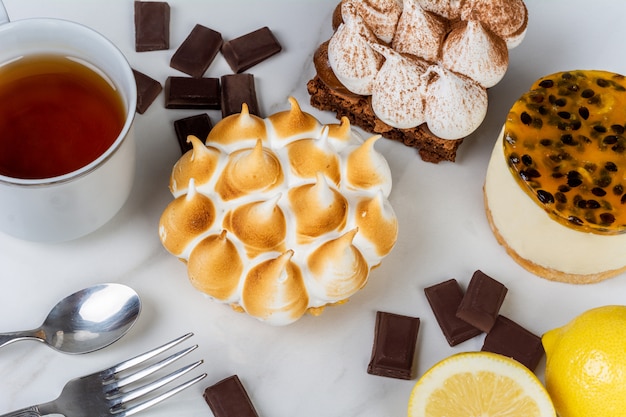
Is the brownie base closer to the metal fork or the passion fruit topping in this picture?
the passion fruit topping

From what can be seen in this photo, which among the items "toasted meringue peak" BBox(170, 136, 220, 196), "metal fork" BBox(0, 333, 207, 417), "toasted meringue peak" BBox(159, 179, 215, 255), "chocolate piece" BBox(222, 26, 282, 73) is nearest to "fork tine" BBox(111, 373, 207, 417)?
"metal fork" BBox(0, 333, 207, 417)

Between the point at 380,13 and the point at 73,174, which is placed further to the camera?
the point at 380,13

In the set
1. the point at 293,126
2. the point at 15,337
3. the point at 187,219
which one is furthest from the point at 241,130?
the point at 15,337

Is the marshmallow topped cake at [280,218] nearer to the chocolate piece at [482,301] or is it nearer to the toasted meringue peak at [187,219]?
the toasted meringue peak at [187,219]

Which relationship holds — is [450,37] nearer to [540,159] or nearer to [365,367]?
[540,159]

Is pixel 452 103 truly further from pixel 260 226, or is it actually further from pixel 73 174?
pixel 73 174

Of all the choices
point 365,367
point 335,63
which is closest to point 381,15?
point 335,63
